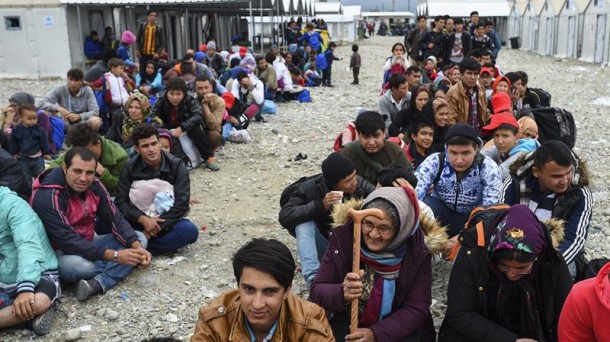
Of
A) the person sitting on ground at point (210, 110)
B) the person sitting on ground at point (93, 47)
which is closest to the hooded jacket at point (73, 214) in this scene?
the person sitting on ground at point (210, 110)

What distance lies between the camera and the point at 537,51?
1346 inches

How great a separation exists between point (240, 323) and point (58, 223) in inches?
89.2

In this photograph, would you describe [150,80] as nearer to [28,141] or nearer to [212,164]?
[212,164]

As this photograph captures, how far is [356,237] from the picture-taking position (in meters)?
3.15

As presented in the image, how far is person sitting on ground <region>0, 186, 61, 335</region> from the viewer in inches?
155

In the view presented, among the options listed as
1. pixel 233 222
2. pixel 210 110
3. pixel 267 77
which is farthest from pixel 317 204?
pixel 267 77

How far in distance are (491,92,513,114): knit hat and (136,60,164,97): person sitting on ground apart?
6.86 meters

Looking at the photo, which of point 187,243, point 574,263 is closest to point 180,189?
point 187,243

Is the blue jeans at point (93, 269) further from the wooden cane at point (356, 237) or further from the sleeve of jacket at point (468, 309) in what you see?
the sleeve of jacket at point (468, 309)

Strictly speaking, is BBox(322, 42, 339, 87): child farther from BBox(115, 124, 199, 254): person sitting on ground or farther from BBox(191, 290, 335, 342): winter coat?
BBox(191, 290, 335, 342): winter coat

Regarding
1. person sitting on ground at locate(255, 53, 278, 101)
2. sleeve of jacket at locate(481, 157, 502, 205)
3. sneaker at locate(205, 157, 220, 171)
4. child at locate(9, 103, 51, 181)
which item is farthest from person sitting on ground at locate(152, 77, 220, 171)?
person sitting on ground at locate(255, 53, 278, 101)

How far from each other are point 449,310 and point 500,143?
8.87 ft

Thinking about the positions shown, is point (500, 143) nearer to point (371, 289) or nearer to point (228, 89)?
point (371, 289)

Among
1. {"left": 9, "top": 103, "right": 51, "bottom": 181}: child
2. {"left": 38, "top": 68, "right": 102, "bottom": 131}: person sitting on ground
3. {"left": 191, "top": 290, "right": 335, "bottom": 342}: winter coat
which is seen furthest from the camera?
{"left": 38, "top": 68, "right": 102, "bottom": 131}: person sitting on ground
